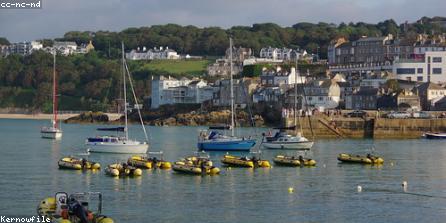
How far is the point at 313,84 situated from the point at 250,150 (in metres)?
49.9

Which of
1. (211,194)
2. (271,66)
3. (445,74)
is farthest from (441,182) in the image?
(271,66)

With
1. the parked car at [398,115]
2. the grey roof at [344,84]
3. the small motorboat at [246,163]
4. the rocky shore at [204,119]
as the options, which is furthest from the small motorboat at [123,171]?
the grey roof at [344,84]

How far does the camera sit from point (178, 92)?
143375 mm

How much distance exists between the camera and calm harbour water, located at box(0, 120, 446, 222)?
38781 millimetres

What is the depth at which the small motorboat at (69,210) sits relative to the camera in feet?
111

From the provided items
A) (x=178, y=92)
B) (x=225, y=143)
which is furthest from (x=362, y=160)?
(x=178, y=92)

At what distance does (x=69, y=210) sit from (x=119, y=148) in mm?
32018

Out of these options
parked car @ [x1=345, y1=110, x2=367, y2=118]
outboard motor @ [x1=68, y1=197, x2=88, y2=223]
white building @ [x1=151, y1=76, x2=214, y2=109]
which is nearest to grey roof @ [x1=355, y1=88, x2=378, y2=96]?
parked car @ [x1=345, y1=110, x2=367, y2=118]

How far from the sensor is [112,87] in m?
180

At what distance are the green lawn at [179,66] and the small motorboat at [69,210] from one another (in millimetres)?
138426

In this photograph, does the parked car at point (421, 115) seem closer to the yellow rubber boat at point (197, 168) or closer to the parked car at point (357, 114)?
the parked car at point (357, 114)

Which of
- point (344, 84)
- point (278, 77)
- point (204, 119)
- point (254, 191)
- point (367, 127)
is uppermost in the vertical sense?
point (278, 77)

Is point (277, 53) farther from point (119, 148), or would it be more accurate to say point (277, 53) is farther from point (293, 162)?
point (293, 162)

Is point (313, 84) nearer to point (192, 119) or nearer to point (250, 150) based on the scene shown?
point (192, 119)
